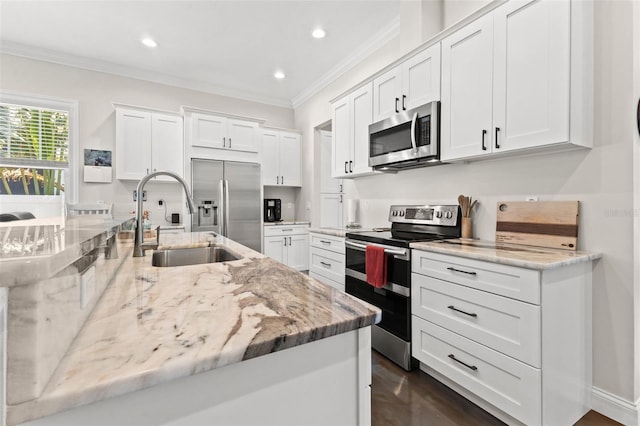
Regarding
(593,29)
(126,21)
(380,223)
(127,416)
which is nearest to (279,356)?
Answer: (127,416)

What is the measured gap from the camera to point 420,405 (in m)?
1.77

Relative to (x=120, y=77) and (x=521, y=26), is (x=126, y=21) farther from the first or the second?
(x=521, y=26)

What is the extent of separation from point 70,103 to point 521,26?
4.89m

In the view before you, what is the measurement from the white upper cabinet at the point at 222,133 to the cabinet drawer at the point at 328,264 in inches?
84.3

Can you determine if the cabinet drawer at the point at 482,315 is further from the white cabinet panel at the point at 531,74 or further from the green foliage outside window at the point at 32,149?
the green foliage outside window at the point at 32,149

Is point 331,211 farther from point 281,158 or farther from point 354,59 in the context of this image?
point 354,59

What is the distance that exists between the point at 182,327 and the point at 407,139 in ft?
7.66

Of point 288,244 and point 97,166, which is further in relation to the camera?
point 288,244

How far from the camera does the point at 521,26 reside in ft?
5.90

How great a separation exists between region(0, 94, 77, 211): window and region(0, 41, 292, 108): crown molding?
534mm

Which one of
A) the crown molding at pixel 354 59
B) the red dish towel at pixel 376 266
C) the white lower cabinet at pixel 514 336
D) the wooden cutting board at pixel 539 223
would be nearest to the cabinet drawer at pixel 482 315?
the white lower cabinet at pixel 514 336

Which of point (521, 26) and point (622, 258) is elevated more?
point (521, 26)

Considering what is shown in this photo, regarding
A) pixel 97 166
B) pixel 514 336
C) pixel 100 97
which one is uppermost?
pixel 100 97

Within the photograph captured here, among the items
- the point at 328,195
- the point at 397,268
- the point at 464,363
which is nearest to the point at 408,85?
the point at 397,268
